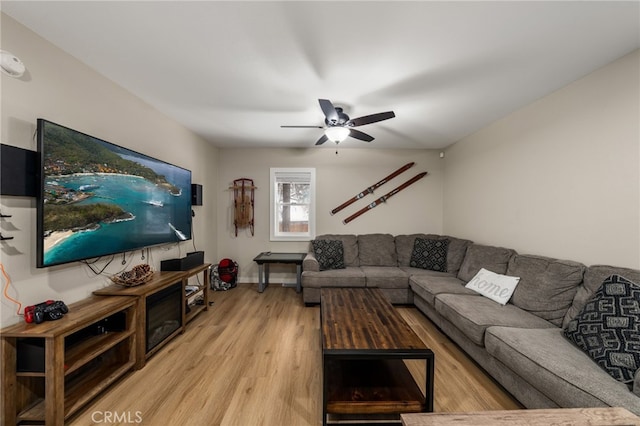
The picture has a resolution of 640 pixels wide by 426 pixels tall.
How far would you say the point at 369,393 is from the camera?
5.16 ft

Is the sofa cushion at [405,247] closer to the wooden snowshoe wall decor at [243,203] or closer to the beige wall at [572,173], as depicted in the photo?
the beige wall at [572,173]

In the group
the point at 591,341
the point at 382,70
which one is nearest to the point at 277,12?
the point at 382,70

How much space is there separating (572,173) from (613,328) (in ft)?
4.62

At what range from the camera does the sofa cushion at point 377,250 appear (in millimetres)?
4102

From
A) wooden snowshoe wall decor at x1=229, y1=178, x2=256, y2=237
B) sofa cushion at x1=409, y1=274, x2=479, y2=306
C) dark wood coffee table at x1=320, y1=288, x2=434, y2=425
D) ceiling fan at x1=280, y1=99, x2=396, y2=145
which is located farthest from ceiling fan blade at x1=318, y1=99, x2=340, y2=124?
wooden snowshoe wall decor at x1=229, y1=178, x2=256, y2=237

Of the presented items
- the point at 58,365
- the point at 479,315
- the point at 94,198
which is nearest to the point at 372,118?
the point at 479,315

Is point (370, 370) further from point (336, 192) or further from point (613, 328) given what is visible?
point (336, 192)

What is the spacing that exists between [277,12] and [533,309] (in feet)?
10.1

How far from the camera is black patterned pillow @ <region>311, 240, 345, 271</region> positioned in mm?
3832

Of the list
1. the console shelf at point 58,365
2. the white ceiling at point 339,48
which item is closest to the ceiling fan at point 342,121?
the white ceiling at point 339,48

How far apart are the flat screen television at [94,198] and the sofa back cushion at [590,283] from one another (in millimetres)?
3763

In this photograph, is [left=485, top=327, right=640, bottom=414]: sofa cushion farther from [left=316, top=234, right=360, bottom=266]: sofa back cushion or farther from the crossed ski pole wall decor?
the crossed ski pole wall decor

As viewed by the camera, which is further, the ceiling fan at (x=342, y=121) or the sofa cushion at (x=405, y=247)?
the sofa cushion at (x=405, y=247)

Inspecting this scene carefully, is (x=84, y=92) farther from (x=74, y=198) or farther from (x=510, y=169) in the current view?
(x=510, y=169)
